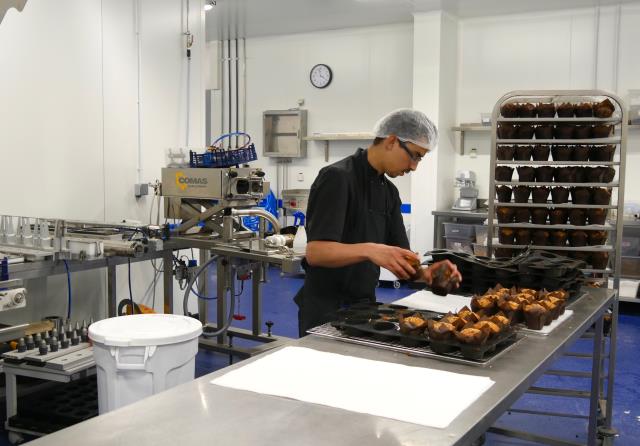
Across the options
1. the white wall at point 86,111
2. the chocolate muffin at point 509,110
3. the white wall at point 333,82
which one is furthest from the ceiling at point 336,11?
the chocolate muffin at point 509,110

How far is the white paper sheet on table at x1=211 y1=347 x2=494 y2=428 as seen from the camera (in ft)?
4.51

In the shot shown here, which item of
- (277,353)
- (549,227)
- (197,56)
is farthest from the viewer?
(197,56)

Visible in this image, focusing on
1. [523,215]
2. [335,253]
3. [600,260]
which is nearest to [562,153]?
[523,215]

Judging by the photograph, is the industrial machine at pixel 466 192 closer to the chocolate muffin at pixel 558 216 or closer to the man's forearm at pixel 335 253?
the chocolate muffin at pixel 558 216

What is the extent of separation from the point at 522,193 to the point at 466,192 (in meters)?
3.50

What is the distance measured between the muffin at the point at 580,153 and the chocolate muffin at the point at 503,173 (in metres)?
0.36

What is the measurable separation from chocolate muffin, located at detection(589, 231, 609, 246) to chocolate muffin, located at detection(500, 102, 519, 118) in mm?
787

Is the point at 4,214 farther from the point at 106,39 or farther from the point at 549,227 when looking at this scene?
the point at 549,227

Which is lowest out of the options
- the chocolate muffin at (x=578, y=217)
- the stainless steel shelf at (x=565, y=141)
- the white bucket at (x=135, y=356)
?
the white bucket at (x=135, y=356)

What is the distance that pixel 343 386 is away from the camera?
1.50m

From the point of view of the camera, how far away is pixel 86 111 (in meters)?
4.50

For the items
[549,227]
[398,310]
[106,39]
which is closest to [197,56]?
[106,39]

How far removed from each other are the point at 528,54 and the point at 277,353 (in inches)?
251

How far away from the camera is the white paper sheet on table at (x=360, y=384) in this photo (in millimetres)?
1376
